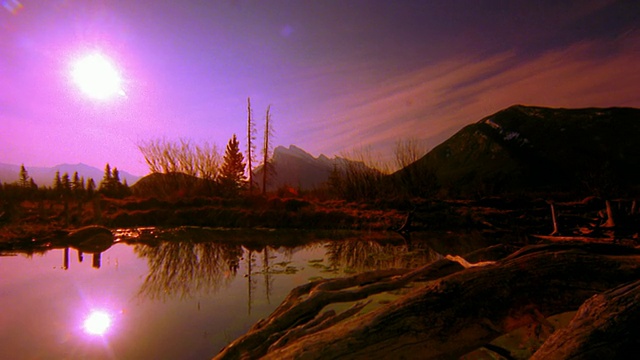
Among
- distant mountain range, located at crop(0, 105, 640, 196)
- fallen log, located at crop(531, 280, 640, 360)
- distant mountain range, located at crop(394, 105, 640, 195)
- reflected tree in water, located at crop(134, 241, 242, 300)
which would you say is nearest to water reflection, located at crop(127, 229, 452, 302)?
reflected tree in water, located at crop(134, 241, 242, 300)

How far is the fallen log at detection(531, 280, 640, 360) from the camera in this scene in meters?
1.66

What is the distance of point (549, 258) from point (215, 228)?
14.5 m

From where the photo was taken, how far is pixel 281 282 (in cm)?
614

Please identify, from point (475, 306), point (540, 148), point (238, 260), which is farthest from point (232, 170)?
point (540, 148)

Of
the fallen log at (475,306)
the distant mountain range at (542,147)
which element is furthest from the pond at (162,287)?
the distant mountain range at (542,147)

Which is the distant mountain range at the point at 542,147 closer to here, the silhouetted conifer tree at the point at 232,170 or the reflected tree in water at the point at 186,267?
the silhouetted conifer tree at the point at 232,170

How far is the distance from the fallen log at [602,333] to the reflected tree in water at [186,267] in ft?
17.4

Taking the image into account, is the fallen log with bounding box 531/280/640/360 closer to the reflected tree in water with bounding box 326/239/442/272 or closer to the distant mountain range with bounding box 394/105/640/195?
the reflected tree in water with bounding box 326/239/442/272

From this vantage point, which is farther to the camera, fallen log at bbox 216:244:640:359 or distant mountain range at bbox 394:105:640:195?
distant mountain range at bbox 394:105:640:195

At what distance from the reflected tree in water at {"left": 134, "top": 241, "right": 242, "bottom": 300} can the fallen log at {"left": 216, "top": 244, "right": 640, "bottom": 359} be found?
358 centimetres

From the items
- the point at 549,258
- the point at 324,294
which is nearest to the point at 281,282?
the point at 324,294

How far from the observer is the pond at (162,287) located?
3.76m

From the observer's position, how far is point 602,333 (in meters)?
1.70

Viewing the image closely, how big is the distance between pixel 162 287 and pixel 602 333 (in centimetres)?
647
